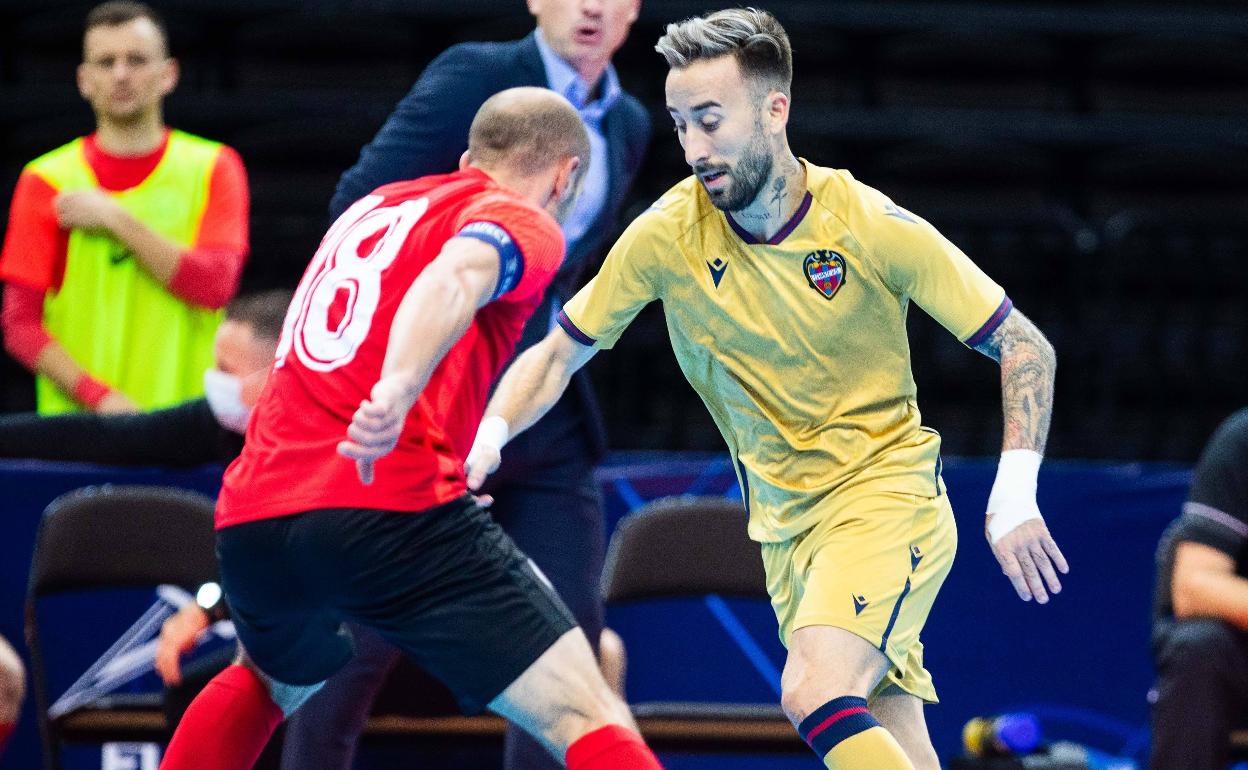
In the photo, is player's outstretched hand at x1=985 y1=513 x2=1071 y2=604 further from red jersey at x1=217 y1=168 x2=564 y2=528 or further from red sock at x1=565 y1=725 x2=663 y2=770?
red jersey at x1=217 y1=168 x2=564 y2=528

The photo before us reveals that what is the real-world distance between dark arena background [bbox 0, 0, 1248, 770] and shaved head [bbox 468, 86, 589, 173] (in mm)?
2033

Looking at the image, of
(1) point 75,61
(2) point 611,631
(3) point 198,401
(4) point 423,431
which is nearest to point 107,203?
(3) point 198,401

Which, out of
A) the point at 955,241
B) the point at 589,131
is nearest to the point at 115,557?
the point at 589,131


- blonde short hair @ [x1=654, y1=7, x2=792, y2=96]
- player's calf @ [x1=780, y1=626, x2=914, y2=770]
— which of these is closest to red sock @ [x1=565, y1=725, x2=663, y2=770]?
player's calf @ [x1=780, y1=626, x2=914, y2=770]

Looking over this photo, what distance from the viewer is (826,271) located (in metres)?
3.54

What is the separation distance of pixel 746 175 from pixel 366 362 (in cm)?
85

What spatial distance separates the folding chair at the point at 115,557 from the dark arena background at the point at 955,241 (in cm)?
9

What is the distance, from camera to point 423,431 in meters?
3.41

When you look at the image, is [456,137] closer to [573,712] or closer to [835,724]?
[573,712]

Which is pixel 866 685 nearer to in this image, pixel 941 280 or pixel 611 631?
pixel 941 280

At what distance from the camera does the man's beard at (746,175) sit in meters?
3.48

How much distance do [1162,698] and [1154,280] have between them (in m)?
2.83

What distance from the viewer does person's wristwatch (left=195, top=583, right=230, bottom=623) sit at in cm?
471

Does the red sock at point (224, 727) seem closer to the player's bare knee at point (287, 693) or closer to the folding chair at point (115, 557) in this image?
the player's bare knee at point (287, 693)
